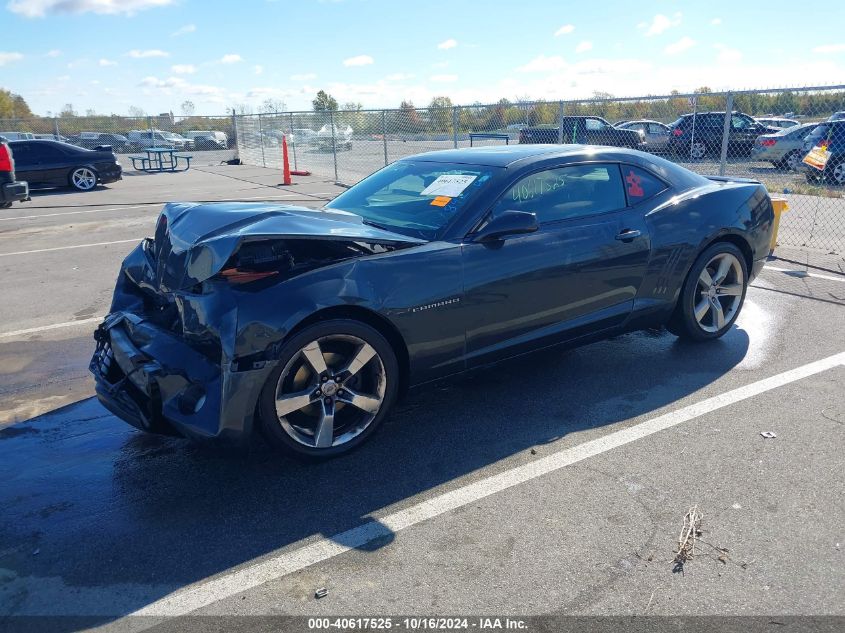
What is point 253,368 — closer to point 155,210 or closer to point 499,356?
point 499,356

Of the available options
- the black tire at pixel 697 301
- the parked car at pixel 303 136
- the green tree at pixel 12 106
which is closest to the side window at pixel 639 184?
the black tire at pixel 697 301

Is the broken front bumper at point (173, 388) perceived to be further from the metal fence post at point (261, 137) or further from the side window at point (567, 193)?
the metal fence post at point (261, 137)

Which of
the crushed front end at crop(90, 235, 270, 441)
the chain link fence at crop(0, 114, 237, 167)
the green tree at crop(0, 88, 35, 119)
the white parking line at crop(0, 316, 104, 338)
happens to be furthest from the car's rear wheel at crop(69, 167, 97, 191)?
the green tree at crop(0, 88, 35, 119)

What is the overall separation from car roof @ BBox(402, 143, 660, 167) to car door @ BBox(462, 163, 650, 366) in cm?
10

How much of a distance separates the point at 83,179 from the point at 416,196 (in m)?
15.6

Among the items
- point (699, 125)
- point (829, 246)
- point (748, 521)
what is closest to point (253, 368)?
point (748, 521)

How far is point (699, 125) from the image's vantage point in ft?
45.5

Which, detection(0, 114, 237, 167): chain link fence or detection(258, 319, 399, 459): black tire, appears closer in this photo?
detection(258, 319, 399, 459): black tire

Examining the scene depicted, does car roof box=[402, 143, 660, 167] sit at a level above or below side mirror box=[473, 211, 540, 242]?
above

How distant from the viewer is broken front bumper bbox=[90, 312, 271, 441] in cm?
318

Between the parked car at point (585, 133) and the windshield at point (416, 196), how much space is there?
8.99 meters

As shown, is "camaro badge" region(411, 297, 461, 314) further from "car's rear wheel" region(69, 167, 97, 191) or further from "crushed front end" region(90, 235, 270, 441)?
"car's rear wheel" region(69, 167, 97, 191)

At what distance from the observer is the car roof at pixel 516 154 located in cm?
439

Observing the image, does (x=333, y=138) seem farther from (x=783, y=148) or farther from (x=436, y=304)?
(x=436, y=304)
